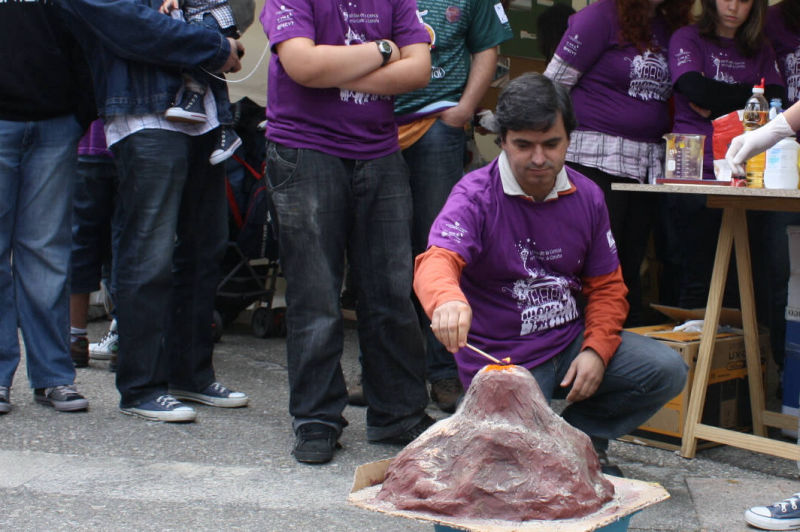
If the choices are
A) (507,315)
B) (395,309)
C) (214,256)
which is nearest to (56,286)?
(214,256)

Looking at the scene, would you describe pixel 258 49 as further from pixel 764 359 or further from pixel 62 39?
pixel 764 359

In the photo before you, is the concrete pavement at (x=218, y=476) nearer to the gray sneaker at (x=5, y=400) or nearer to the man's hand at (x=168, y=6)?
the gray sneaker at (x=5, y=400)

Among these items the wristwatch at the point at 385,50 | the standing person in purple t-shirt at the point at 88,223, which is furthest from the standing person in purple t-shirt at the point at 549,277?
the standing person in purple t-shirt at the point at 88,223

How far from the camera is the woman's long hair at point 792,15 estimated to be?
4375 millimetres

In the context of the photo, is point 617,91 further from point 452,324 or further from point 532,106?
point 452,324

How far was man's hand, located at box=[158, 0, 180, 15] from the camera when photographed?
3.76 meters

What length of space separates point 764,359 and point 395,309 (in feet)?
5.38

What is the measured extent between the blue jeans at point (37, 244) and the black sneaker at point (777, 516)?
2624 mm

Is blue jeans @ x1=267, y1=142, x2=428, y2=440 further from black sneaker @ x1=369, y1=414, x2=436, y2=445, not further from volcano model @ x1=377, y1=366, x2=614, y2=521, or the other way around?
volcano model @ x1=377, y1=366, x2=614, y2=521

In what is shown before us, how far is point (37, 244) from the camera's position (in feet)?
12.7

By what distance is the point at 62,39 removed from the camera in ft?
12.7

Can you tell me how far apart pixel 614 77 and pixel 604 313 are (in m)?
1.54

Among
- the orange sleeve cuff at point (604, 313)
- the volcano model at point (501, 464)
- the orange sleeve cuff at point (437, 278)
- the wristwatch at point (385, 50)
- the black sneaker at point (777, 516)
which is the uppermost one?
the wristwatch at point (385, 50)

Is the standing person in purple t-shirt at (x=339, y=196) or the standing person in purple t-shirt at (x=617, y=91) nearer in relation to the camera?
the standing person in purple t-shirt at (x=339, y=196)
